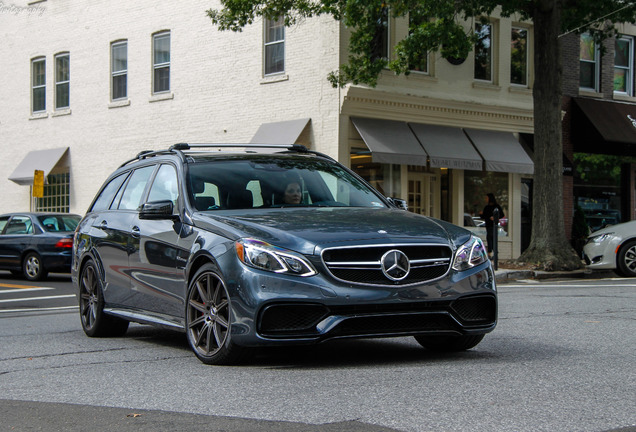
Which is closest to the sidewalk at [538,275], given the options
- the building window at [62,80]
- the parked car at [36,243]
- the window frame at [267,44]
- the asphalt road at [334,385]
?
the window frame at [267,44]

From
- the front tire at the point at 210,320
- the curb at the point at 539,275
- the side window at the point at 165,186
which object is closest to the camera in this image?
the front tire at the point at 210,320

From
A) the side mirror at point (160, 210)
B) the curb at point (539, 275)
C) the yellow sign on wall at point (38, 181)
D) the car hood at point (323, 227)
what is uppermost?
the yellow sign on wall at point (38, 181)

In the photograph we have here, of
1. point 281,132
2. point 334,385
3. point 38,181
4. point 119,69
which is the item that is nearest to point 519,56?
point 281,132

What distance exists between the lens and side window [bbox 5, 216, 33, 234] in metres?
21.0

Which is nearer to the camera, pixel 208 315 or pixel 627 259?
pixel 208 315

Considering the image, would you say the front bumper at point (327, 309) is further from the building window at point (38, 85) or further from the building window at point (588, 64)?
the building window at point (38, 85)

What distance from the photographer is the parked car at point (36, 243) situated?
66.2ft

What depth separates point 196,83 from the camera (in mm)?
26688

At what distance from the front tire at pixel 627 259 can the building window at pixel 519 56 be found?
8684mm

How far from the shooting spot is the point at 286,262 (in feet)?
20.6

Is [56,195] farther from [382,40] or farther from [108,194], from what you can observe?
[108,194]

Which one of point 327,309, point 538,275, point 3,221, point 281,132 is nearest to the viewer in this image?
point 327,309

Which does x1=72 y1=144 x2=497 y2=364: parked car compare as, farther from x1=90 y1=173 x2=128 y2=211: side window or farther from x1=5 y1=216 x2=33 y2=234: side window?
x1=5 y1=216 x2=33 y2=234: side window

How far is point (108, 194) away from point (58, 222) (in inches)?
477
